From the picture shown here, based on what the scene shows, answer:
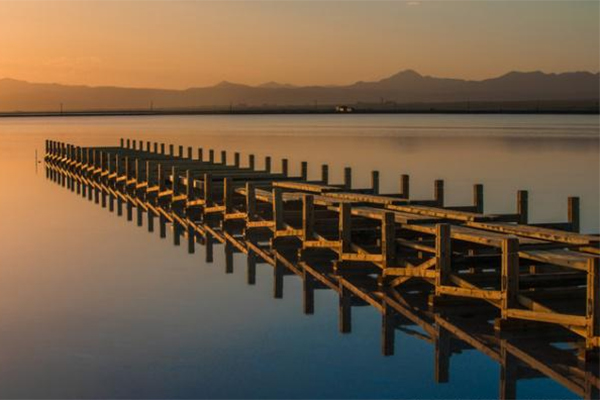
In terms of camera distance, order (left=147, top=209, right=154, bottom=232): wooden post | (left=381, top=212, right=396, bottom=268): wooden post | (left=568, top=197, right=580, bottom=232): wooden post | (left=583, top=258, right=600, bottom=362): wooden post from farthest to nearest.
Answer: (left=147, top=209, right=154, bottom=232): wooden post < (left=568, top=197, right=580, bottom=232): wooden post < (left=381, top=212, right=396, bottom=268): wooden post < (left=583, top=258, right=600, bottom=362): wooden post

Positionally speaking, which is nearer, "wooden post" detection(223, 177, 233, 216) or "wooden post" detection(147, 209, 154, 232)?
"wooden post" detection(223, 177, 233, 216)

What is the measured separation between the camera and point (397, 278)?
667 inches

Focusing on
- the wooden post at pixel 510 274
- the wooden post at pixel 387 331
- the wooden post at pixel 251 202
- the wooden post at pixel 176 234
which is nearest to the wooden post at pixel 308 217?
the wooden post at pixel 251 202

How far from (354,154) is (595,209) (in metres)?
40.2

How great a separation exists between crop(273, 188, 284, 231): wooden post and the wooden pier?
23mm

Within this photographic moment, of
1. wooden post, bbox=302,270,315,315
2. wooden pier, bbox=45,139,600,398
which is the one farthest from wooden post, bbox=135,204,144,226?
wooden post, bbox=302,270,315,315

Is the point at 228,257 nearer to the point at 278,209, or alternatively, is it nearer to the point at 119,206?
the point at 278,209

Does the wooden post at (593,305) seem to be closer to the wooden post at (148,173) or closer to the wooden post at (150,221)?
the wooden post at (150,221)

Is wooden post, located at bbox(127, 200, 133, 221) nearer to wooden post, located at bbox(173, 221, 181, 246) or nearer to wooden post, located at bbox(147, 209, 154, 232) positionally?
wooden post, located at bbox(147, 209, 154, 232)

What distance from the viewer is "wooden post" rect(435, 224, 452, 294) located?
15.1 metres

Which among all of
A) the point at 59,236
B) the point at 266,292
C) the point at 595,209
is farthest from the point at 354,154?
the point at 266,292

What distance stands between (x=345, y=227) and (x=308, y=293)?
68.8 inches

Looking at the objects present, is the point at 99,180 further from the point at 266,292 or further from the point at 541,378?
the point at 541,378

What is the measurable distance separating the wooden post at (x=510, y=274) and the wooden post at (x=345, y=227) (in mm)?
5343
